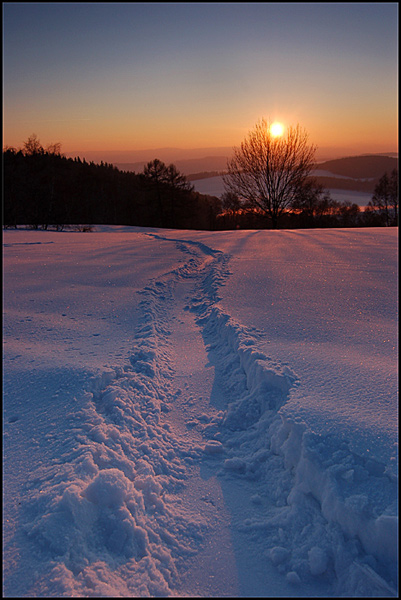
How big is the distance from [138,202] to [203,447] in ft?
126

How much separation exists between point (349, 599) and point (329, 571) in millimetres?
136

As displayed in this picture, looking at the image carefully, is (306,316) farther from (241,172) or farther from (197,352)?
(241,172)

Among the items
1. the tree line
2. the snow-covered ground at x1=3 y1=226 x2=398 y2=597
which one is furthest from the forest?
the snow-covered ground at x1=3 y1=226 x2=398 y2=597

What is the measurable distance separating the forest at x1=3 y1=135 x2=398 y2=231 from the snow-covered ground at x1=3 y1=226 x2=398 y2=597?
19.0 metres

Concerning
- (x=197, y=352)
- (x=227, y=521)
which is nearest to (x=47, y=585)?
(x=227, y=521)

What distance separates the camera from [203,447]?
2.69m

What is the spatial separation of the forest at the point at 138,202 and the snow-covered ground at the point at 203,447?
18977 millimetres

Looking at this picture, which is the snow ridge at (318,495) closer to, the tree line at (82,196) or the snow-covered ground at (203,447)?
the snow-covered ground at (203,447)

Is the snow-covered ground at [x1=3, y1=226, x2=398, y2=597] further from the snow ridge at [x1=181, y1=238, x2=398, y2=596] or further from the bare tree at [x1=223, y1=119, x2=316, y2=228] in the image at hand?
the bare tree at [x1=223, y1=119, x2=316, y2=228]

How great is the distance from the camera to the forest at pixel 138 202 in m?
25.3

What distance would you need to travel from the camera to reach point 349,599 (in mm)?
1610

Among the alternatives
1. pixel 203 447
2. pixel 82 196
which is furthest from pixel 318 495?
pixel 82 196

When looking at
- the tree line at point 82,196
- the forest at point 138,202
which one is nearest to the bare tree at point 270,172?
the forest at point 138,202

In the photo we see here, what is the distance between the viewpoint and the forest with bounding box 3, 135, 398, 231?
25297 mm
